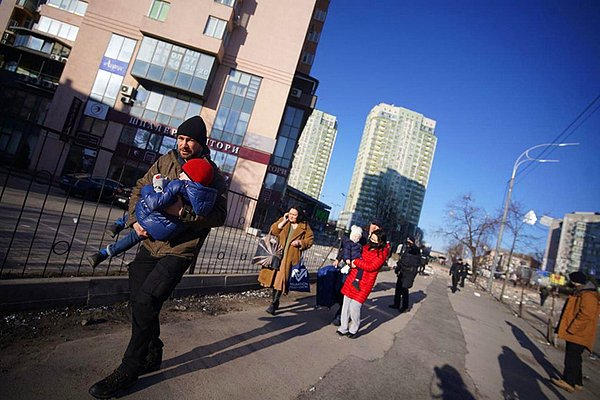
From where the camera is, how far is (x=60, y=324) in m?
2.89

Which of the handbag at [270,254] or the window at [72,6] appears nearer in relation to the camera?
the handbag at [270,254]

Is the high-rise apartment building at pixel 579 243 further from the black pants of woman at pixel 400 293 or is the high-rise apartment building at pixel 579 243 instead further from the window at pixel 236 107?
the black pants of woman at pixel 400 293

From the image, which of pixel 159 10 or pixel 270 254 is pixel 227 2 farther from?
pixel 270 254

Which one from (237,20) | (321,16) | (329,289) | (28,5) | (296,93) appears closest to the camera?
(329,289)

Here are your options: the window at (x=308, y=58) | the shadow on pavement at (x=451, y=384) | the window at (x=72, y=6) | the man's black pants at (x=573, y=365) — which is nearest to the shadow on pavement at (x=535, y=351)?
the man's black pants at (x=573, y=365)

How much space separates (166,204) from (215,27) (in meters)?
25.8

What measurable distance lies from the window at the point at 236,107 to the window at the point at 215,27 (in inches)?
114

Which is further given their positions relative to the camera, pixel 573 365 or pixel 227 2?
pixel 227 2

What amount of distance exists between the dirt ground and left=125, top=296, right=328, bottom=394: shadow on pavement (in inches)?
31.0

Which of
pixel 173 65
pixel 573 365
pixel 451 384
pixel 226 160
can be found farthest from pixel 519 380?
pixel 173 65

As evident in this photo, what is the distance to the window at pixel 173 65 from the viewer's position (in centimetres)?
2275

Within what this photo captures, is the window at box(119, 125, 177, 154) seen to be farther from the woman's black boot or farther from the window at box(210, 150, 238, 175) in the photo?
the woman's black boot

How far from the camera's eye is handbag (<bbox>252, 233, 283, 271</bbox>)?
15.8ft

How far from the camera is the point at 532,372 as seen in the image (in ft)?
17.9
